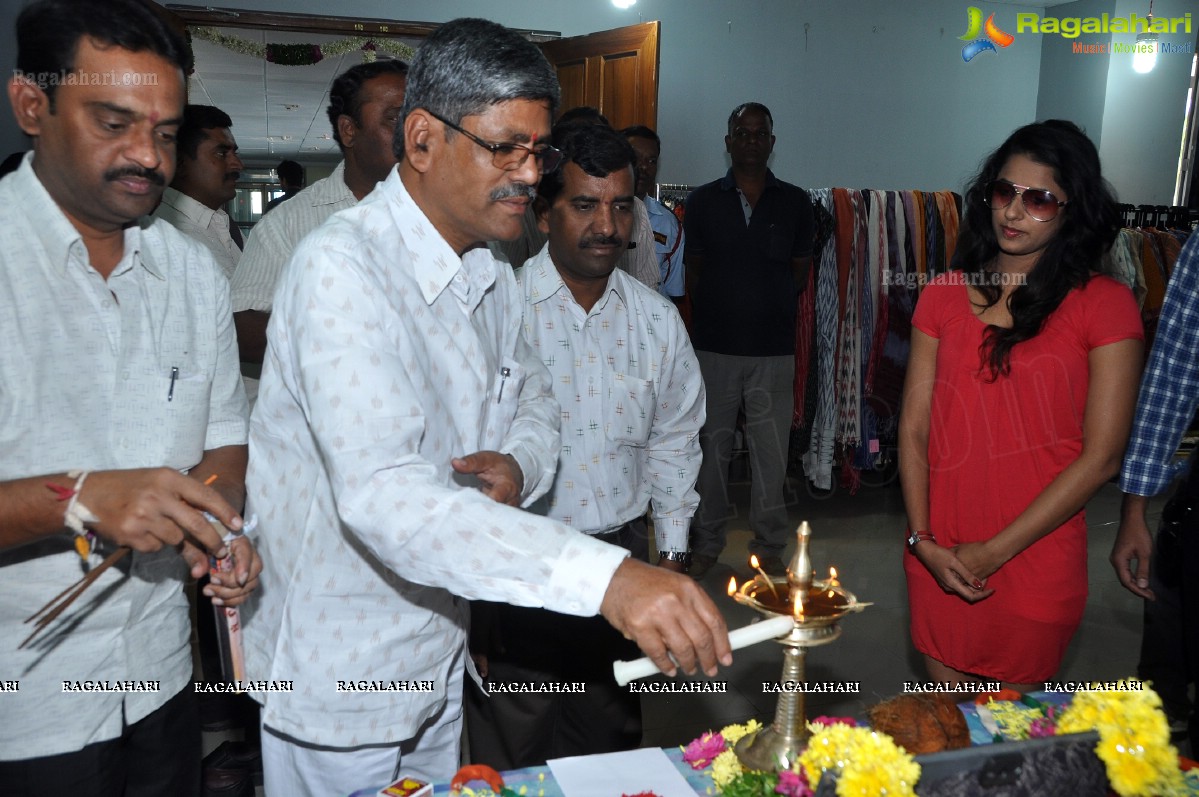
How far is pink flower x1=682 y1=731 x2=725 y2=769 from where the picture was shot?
139cm

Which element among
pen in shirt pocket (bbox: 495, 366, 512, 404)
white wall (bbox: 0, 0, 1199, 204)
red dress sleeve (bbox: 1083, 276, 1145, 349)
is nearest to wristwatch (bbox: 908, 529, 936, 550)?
red dress sleeve (bbox: 1083, 276, 1145, 349)

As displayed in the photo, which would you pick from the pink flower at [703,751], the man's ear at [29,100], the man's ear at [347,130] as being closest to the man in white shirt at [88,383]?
the man's ear at [29,100]

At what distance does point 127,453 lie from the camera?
5.02ft

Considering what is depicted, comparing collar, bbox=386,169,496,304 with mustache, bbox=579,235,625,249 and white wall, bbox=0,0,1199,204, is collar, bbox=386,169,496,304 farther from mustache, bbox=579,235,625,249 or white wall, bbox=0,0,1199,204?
white wall, bbox=0,0,1199,204

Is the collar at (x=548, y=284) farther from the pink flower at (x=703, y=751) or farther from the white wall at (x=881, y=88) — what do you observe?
the white wall at (x=881, y=88)

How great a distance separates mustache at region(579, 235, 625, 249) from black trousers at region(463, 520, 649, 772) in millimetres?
738

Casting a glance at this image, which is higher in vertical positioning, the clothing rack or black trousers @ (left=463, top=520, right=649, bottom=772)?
the clothing rack

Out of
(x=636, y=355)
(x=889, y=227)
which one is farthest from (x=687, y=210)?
(x=636, y=355)

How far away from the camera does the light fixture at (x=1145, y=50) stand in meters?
7.05

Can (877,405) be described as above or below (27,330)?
below

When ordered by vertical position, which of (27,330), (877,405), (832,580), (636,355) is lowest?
(877,405)

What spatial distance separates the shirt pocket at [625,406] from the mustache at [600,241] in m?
0.32

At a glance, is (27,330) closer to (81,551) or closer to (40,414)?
(40,414)

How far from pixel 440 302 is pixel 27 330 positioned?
628 millimetres
